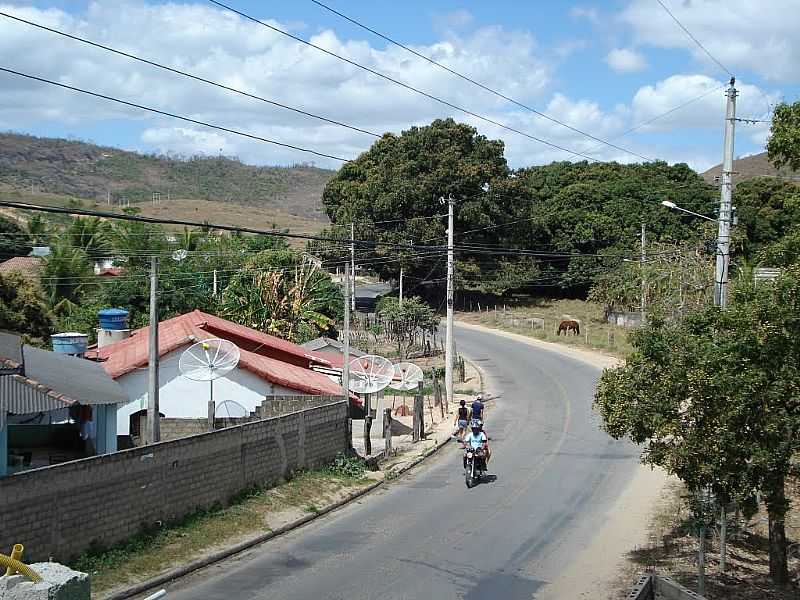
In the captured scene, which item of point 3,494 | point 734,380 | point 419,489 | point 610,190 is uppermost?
point 610,190

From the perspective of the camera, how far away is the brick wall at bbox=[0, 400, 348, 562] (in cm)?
1238

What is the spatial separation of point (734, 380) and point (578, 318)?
5431 centimetres

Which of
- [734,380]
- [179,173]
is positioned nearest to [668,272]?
[734,380]

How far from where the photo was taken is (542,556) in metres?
15.5

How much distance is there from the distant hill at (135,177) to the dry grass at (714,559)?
13212 centimetres

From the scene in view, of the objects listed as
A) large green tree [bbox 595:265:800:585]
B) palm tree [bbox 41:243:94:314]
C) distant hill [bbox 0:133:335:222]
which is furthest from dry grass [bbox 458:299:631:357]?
distant hill [bbox 0:133:335:222]

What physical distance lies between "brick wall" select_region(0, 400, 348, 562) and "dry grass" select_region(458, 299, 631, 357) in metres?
32.2

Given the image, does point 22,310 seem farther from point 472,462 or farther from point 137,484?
point 137,484

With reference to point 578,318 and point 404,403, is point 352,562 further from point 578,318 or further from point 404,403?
point 578,318

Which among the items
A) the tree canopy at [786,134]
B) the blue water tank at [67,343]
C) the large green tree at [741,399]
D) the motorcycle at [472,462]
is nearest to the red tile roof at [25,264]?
the blue water tank at [67,343]

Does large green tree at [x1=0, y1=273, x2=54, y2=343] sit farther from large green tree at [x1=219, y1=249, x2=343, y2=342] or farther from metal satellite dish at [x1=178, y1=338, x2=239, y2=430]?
metal satellite dish at [x1=178, y1=338, x2=239, y2=430]

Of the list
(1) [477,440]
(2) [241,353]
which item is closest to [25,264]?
(2) [241,353]

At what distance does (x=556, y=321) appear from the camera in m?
63.7

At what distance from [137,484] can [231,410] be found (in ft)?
35.5
